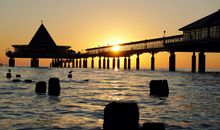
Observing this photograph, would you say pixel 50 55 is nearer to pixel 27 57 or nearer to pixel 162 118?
pixel 27 57

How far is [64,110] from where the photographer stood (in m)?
19.6

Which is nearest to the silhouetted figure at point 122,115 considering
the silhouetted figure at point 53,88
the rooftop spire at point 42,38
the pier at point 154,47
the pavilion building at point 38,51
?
the silhouetted figure at point 53,88

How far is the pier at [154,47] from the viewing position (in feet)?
293

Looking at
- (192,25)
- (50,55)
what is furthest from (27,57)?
(192,25)

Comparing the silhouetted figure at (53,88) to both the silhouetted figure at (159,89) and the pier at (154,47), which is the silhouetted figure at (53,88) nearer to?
the silhouetted figure at (159,89)

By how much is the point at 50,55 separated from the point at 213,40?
108091mm

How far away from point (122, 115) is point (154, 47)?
107 meters

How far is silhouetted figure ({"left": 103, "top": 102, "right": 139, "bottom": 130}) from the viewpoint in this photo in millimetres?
11586

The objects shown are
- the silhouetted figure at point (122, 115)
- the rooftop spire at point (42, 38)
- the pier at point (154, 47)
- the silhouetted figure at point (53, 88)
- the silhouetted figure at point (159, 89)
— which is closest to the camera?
the silhouetted figure at point (122, 115)

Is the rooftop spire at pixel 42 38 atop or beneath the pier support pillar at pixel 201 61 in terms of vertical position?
atop

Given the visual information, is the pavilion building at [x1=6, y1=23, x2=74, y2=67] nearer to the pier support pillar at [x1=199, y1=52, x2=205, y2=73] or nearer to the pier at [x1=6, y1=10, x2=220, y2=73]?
the pier at [x1=6, y1=10, x2=220, y2=73]

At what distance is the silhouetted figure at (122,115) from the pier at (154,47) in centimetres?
7060

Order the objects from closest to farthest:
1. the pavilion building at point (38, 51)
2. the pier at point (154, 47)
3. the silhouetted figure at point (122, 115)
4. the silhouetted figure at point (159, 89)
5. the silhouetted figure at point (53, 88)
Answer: the silhouetted figure at point (122, 115), the silhouetted figure at point (53, 88), the silhouetted figure at point (159, 89), the pier at point (154, 47), the pavilion building at point (38, 51)

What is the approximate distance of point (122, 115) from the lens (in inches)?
459
